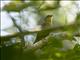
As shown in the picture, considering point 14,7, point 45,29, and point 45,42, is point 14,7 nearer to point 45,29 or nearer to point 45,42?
point 45,29

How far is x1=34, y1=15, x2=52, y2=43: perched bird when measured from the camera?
1.35m

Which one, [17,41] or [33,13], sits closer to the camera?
[17,41]

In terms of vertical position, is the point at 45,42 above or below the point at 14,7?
below

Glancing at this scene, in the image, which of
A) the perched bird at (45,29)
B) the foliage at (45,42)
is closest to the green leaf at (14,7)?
the foliage at (45,42)

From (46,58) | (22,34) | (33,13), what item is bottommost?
(46,58)

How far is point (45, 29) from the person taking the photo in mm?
1451

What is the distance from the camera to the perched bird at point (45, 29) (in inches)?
53.3

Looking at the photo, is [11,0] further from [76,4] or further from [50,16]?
[76,4]

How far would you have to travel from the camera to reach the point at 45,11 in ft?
5.09

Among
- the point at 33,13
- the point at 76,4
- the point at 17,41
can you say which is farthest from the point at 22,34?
the point at 76,4

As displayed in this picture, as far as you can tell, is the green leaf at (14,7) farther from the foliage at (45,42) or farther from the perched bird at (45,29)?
the perched bird at (45,29)

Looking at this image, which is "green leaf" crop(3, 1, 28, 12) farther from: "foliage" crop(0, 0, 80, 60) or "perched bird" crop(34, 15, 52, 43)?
"perched bird" crop(34, 15, 52, 43)

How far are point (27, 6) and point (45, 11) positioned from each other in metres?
0.12

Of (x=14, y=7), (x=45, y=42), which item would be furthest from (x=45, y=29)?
(x=14, y=7)
